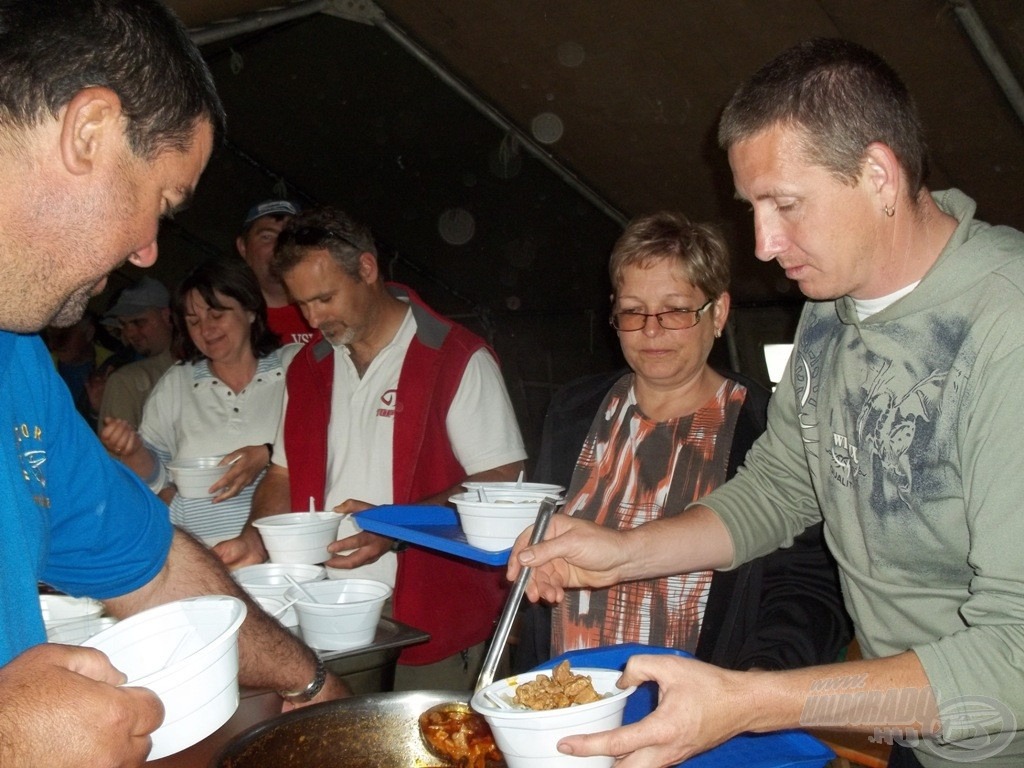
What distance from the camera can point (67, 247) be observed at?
1196 mm

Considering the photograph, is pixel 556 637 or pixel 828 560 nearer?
pixel 828 560

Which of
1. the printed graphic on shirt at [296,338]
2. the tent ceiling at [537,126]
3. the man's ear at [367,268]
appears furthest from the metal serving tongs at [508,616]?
the printed graphic on shirt at [296,338]

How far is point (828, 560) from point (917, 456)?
0.74 meters

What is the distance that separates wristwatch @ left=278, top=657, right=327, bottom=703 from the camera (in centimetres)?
169

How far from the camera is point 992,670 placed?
1165 mm

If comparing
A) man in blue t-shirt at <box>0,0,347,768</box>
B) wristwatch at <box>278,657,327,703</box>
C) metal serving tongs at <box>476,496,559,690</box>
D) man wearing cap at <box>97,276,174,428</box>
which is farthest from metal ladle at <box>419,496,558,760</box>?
man wearing cap at <box>97,276,174,428</box>

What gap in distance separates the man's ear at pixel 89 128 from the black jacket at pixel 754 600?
1507 mm

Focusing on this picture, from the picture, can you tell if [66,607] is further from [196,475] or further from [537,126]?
[537,126]

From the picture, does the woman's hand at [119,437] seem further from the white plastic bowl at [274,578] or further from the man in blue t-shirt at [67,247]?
the man in blue t-shirt at [67,247]

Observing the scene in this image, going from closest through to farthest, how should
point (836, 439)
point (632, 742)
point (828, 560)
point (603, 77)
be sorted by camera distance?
point (632, 742) → point (836, 439) → point (828, 560) → point (603, 77)

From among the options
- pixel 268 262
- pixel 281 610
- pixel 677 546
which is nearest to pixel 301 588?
pixel 281 610

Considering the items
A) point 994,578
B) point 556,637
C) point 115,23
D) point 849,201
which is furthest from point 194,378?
point 994,578

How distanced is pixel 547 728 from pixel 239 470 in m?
2.26

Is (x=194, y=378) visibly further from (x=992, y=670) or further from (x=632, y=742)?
(x=992, y=670)
